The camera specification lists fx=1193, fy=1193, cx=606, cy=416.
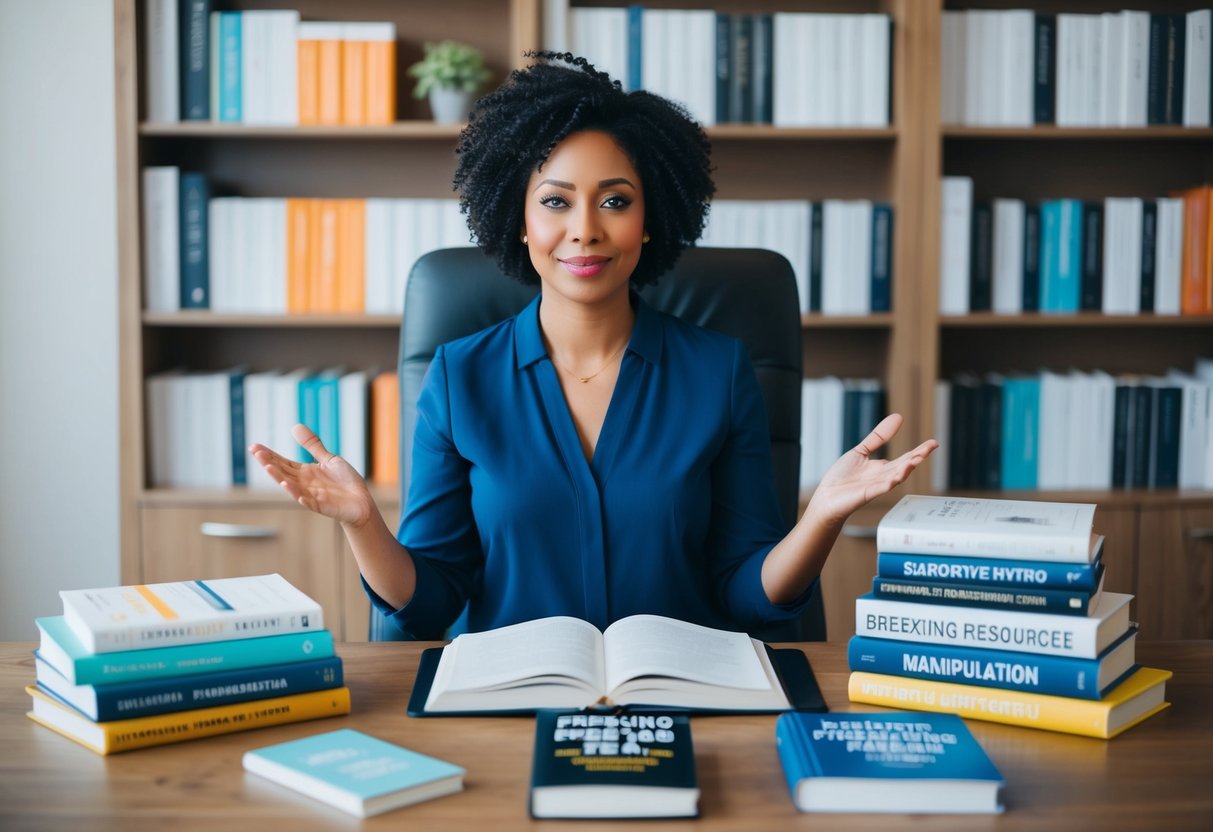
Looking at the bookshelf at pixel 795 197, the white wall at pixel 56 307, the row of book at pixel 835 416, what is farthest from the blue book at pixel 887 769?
the white wall at pixel 56 307

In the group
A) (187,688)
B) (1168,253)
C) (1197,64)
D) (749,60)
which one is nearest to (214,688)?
(187,688)

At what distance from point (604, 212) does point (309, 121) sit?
1293 mm

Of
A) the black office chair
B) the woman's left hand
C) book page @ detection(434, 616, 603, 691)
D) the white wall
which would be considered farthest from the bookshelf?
book page @ detection(434, 616, 603, 691)

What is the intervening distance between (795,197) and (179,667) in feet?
7.09

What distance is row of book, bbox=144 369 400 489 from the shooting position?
2664mm

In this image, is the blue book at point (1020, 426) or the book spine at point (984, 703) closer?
the book spine at point (984, 703)

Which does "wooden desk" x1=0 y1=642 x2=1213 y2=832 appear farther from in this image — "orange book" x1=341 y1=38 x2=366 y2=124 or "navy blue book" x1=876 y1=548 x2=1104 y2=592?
"orange book" x1=341 y1=38 x2=366 y2=124

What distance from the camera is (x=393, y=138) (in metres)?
2.79

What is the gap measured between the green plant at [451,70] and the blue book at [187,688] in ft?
5.90

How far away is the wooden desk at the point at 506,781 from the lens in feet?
2.79

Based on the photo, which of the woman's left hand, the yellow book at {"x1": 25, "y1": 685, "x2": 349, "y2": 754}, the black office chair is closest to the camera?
the yellow book at {"x1": 25, "y1": 685, "x2": 349, "y2": 754}

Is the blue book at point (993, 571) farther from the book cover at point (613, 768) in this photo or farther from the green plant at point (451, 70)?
the green plant at point (451, 70)

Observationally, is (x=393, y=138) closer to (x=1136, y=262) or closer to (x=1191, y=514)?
(x=1136, y=262)

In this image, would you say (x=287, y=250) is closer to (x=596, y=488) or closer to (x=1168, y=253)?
(x=596, y=488)
